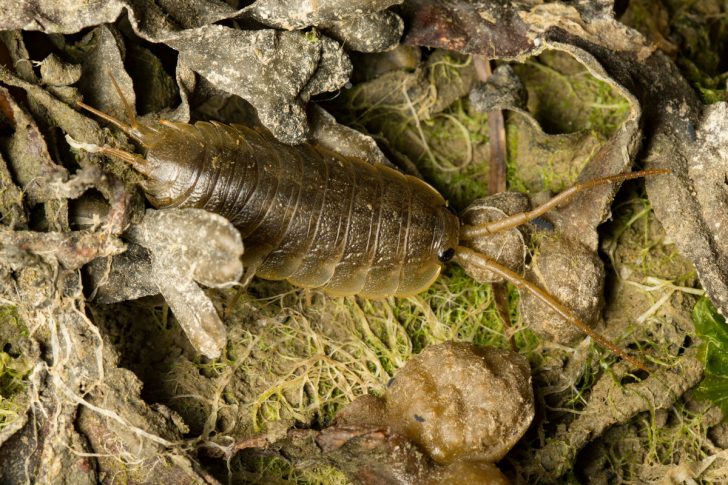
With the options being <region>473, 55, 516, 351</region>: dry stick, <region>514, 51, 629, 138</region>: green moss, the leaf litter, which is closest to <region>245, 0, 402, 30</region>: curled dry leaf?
the leaf litter

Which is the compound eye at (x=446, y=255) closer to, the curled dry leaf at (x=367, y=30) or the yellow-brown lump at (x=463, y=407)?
the yellow-brown lump at (x=463, y=407)

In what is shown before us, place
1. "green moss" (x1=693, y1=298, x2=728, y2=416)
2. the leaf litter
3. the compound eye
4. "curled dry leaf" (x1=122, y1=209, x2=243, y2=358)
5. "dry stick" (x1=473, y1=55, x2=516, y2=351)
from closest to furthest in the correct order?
"curled dry leaf" (x1=122, y1=209, x2=243, y2=358)
the leaf litter
"green moss" (x1=693, y1=298, x2=728, y2=416)
the compound eye
"dry stick" (x1=473, y1=55, x2=516, y2=351)

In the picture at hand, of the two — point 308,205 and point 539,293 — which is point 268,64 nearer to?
point 308,205

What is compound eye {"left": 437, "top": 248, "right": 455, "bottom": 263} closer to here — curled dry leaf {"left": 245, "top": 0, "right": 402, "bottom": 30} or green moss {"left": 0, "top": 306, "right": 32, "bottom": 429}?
curled dry leaf {"left": 245, "top": 0, "right": 402, "bottom": 30}

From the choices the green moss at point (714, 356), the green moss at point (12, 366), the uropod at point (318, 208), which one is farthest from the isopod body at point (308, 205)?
the green moss at point (714, 356)

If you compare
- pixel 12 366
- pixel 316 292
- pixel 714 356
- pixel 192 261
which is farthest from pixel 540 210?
pixel 12 366

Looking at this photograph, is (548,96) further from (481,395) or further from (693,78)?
(481,395)

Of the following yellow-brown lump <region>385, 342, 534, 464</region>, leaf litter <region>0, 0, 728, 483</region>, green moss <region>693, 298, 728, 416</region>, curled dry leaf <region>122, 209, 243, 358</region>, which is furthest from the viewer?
green moss <region>693, 298, 728, 416</region>
